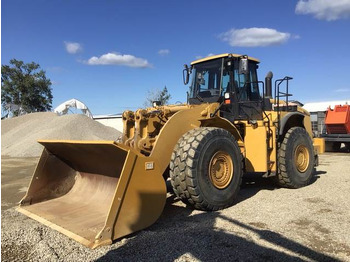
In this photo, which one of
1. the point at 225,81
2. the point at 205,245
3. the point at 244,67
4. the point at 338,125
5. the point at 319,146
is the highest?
the point at 244,67

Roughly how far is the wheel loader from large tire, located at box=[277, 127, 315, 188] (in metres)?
0.02

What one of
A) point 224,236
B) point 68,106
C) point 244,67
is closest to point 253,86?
point 244,67

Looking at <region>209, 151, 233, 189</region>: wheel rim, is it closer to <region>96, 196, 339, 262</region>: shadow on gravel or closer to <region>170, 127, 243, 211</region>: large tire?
<region>170, 127, 243, 211</region>: large tire

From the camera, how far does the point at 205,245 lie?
12.9 ft

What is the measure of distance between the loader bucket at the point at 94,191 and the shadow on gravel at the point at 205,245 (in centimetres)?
22

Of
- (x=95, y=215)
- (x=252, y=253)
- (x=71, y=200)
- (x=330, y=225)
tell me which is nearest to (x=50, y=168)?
(x=71, y=200)

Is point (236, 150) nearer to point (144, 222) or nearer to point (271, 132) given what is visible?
point (271, 132)

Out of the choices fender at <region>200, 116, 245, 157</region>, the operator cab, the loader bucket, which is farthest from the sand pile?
fender at <region>200, 116, 245, 157</region>

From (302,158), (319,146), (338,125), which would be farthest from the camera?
(338,125)

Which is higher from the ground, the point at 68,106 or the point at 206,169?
the point at 68,106

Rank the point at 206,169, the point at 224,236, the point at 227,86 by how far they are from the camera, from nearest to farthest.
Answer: the point at 224,236
the point at 206,169
the point at 227,86

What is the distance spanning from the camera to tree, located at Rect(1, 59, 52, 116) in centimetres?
4328

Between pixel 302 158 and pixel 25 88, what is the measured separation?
4275 cm

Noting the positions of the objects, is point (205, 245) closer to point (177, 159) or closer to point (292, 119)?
point (177, 159)
